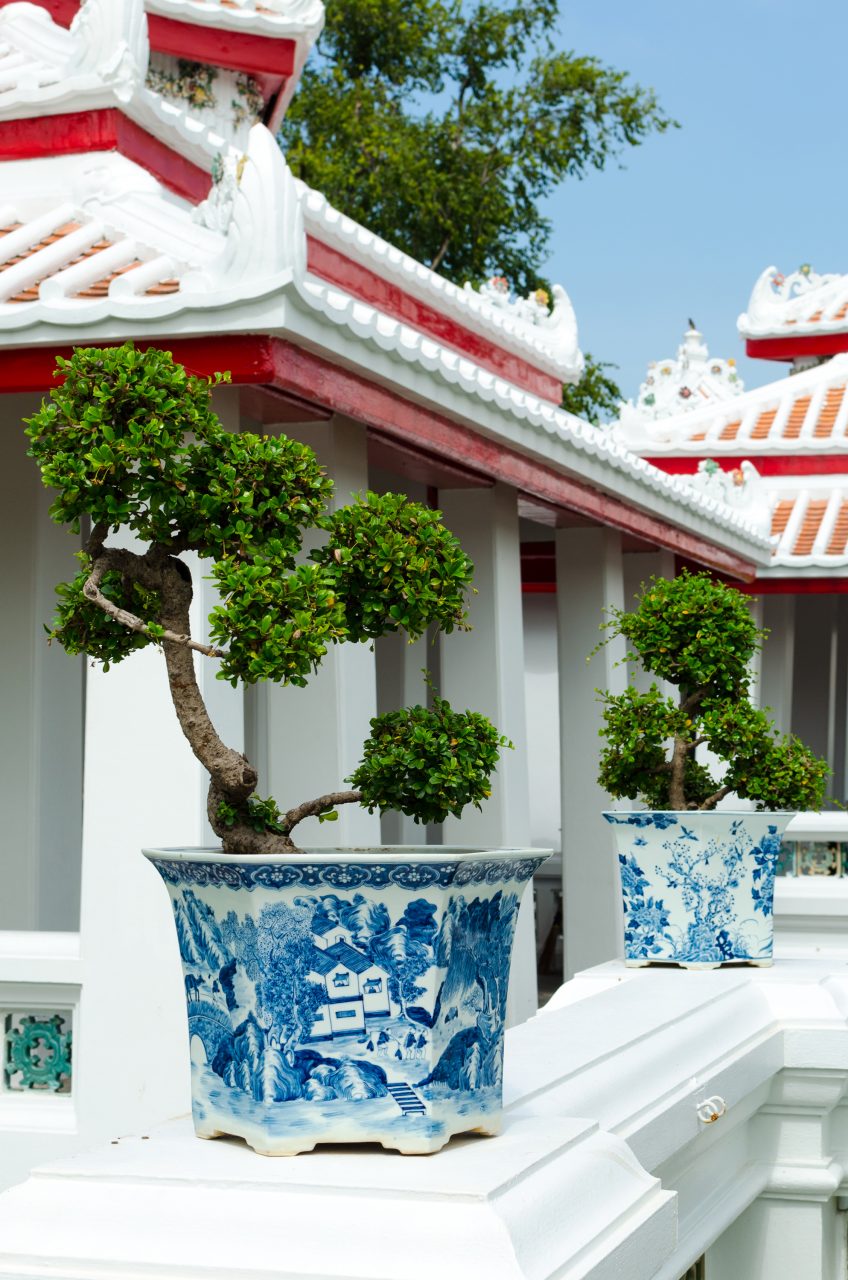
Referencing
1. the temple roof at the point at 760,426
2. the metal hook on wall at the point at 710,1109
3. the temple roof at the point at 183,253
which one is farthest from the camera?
the temple roof at the point at 760,426

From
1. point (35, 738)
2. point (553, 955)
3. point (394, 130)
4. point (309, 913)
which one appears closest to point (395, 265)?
point (35, 738)

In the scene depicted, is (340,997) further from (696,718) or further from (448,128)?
(448,128)

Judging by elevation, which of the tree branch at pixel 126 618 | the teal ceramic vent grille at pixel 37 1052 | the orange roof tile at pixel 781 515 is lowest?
the teal ceramic vent grille at pixel 37 1052

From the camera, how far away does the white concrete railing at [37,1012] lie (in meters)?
5.17

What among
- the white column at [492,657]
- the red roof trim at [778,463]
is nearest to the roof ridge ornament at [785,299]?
the red roof trim at [778,463]

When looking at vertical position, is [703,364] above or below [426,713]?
above

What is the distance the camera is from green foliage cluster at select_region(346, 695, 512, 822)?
2646 mm

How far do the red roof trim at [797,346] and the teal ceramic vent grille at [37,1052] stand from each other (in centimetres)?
1225

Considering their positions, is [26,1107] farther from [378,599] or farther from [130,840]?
[378,599]

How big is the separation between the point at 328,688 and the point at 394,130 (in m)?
22.1

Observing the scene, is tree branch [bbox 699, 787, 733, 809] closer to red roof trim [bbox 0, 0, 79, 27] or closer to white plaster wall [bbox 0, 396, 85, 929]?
white plaster wall [bbox 0, 396, 85, 929]

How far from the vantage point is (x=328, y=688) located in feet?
19.0

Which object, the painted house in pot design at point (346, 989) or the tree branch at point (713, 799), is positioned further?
the tree branch at point (713, 799)

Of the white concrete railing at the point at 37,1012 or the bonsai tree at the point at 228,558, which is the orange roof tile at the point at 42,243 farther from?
the bonsai tree at the point at 228,558
